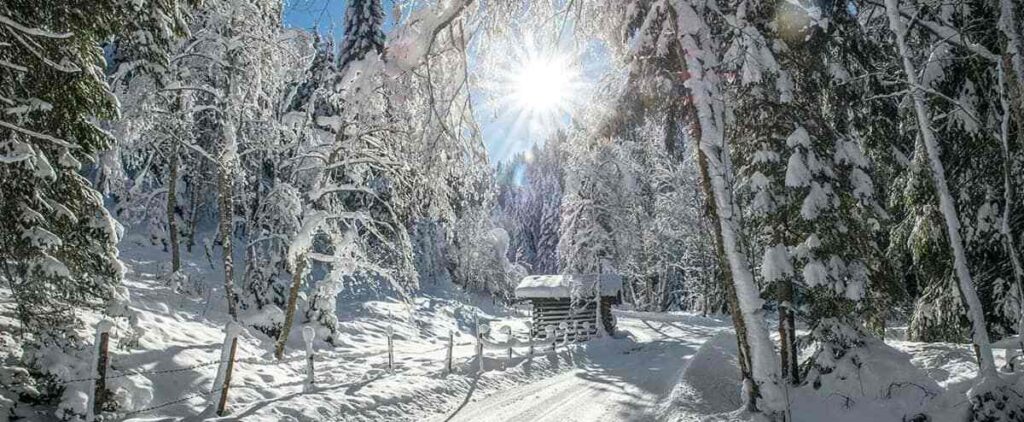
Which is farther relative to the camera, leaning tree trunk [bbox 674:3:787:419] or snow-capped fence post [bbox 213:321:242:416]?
snow-capped fence post [bbox 213:321:242:416]

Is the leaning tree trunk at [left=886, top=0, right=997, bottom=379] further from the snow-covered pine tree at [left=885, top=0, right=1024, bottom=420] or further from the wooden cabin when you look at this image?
the wooden cabin

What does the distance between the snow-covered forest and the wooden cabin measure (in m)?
6.60

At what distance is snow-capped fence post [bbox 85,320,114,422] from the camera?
6.44m

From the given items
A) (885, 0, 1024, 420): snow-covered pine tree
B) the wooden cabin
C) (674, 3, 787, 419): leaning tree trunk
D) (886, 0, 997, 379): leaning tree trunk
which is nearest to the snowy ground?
(885, 0, 1024, 420): snow-covered pine tree

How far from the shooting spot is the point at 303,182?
56.6 feet

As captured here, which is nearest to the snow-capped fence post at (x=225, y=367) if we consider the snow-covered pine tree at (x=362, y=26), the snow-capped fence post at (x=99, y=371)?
the snow-capped fence post at (x=99, y=371)

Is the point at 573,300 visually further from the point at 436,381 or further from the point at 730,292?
the point at 730,292

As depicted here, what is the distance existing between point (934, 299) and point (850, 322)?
1959 mm

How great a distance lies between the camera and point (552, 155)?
39.5ft

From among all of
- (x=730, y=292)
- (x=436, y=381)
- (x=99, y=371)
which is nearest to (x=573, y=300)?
(x=436, y=381)

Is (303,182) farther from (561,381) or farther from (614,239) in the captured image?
(614,239)

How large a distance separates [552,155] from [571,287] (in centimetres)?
1484

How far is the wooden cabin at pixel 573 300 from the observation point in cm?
2550

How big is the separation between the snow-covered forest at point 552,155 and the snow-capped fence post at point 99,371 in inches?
1.9
